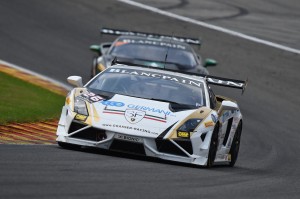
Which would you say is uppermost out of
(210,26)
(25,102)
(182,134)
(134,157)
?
(182,134)

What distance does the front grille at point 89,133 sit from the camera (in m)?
11.5

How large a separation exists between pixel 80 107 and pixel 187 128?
1234 mm

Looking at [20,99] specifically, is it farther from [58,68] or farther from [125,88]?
[58,68]

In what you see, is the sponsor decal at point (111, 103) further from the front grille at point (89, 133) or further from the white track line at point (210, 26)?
the white track line at point (210, 26)

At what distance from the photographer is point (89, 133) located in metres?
11.6

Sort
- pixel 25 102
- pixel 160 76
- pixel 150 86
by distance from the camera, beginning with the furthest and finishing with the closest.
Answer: pixel 25 102
pixel 160 76
pixel 150 86

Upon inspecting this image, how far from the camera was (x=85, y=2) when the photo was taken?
3212cm

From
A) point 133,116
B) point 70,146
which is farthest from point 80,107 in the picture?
point 133,116

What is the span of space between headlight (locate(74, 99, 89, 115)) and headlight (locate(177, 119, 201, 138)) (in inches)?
41.8

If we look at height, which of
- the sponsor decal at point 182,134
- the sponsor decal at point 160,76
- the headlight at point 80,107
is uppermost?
the sponsor decal at point 160,76

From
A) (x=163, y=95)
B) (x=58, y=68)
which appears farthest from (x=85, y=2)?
(x=163, y=95)

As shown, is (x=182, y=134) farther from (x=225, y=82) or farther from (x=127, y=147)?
(x=225, y=82)

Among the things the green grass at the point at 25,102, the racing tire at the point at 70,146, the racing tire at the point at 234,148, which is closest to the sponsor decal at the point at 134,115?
the racing tire at the point at 70,146

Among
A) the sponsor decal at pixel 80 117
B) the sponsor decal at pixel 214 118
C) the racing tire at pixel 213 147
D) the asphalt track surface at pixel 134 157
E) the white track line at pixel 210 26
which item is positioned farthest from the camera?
the white track line at pixel 210 26
